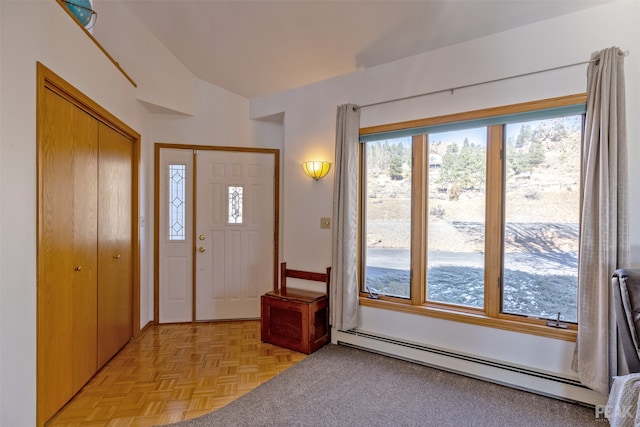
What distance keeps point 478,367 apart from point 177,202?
346 cm

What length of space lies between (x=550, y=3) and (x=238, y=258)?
3684 millimetres

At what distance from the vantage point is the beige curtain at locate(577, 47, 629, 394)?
1.99 m

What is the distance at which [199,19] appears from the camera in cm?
291

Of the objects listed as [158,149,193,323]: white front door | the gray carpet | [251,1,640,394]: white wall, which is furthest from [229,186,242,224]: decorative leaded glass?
the gray carpet

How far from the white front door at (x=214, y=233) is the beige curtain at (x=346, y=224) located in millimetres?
1221

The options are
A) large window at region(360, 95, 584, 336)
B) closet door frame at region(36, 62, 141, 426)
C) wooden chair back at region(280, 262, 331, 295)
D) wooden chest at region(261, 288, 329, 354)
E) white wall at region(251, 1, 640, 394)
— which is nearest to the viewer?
closet door frame at region(36, 62, 141, 426)

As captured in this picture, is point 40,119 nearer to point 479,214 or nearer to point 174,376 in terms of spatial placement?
point 174,376

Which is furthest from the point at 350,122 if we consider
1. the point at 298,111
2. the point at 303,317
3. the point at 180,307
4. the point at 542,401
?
the point at 180,307

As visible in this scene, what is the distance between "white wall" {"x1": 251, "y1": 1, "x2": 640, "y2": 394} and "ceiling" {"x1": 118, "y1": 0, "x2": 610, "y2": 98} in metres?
0.11

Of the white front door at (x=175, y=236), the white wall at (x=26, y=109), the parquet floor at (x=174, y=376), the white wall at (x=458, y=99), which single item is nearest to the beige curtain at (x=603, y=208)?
the white wall at (x=458, y=99)

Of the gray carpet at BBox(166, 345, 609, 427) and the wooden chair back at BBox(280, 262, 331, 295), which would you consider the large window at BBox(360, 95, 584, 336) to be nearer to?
the wooden chair back at BBox(280, 262, 331, 295)

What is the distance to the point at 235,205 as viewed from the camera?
3.98 meters

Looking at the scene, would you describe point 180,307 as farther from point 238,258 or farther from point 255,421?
point 255,421

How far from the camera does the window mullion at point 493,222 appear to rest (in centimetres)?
253
